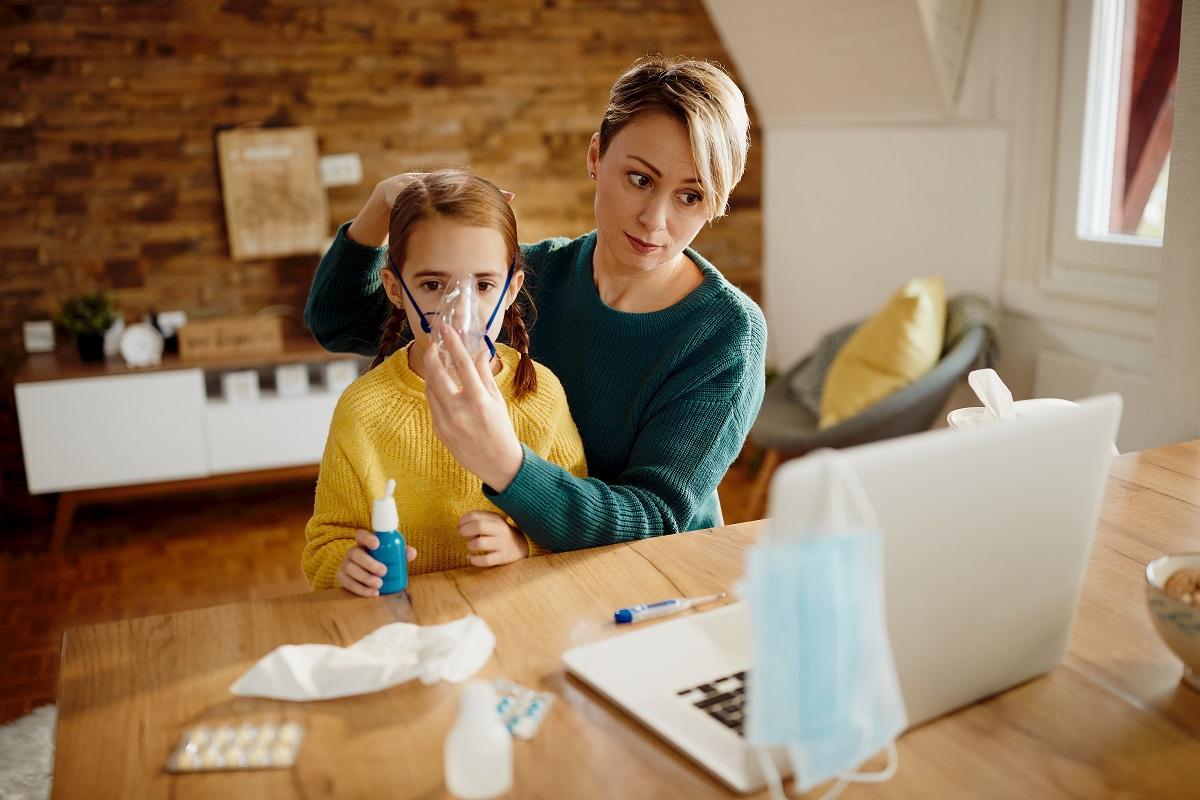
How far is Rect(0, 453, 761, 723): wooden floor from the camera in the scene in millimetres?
3174

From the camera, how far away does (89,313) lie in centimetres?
393

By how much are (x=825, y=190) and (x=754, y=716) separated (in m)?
3.87

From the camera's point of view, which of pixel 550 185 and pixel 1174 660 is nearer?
pixel 1174 660

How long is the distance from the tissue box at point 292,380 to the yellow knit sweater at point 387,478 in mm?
2610

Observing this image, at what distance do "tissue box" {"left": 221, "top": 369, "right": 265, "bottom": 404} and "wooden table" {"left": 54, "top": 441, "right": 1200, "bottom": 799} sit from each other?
2.82 metres

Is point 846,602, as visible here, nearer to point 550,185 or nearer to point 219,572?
point 219,572

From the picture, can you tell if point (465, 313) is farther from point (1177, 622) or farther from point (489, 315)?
point (1177, 622)

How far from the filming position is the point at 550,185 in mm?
4566

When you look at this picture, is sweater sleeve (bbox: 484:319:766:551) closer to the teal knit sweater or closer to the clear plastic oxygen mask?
the teal knit sweater

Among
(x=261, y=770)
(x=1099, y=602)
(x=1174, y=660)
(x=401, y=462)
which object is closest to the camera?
(x=261, y=770)

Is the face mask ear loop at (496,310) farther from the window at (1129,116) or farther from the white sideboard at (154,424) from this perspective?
the white sideboard at (154,424)

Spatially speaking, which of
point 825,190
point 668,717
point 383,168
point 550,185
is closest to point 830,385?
point 825,190

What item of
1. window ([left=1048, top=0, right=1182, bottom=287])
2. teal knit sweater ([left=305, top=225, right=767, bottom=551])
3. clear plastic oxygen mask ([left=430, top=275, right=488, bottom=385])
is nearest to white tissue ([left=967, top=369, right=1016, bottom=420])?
teal knit sweater ([left=305, top=225, right=767, bottom=551])

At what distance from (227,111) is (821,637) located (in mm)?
3951
